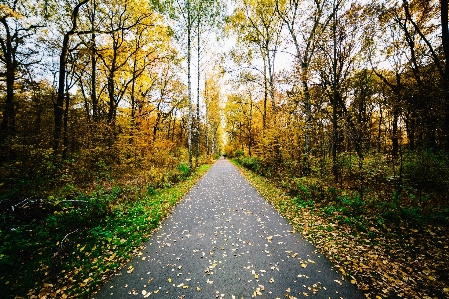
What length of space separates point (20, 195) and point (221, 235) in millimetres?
5936

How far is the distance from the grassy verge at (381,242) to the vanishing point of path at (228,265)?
17.6 inches

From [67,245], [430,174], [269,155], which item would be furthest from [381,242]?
[269,155]

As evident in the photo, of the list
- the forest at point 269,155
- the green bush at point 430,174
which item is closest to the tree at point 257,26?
the forest at point 269,155

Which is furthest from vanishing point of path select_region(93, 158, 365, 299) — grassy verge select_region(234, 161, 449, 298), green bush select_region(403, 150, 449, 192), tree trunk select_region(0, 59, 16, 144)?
tree trunk select_region(0, 59, 16, 144)

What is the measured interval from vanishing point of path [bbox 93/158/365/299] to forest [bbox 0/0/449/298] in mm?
463

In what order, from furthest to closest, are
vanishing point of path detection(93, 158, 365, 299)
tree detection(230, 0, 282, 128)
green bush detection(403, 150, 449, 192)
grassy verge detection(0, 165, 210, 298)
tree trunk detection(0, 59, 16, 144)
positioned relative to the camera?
1. tree detection(230, 0, 282, 128)
2. tree trunk detection(0, 59, 16, 144)
3. green bush detection(403, 150, 449, 192)
4. grassy verge detection(0, 165, 210, 298)
5. vanishing point of path detection(93, 158, 365, 299)

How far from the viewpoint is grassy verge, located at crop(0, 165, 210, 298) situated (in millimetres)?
3732

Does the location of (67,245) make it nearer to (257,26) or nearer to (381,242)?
(381,242)

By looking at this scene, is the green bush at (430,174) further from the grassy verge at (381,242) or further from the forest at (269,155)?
the grassy verge at (381,242)

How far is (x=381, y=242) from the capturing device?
4.92m

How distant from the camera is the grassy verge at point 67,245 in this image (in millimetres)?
3732

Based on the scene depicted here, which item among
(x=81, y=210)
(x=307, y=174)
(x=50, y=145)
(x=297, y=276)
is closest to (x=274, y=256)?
(x=297, y=276)

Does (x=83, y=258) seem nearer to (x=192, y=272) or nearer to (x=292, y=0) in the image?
(x=192, y=272)

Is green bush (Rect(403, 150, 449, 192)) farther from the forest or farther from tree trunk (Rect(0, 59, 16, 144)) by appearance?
tree trunk (Rect(0, 59, 16, 144))
